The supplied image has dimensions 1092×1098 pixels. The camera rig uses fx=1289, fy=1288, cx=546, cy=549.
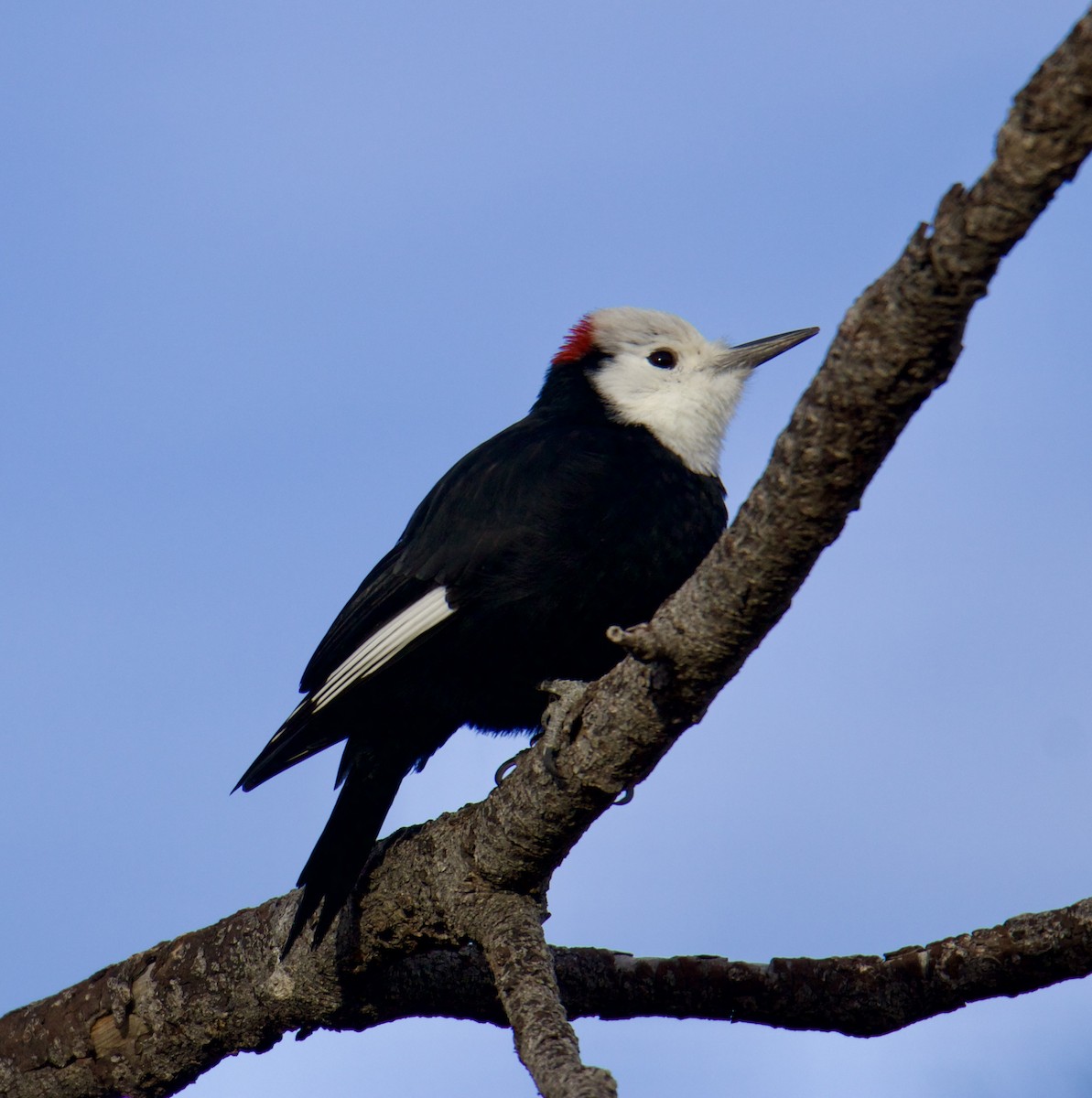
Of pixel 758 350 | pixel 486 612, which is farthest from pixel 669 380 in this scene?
pixel 486 612

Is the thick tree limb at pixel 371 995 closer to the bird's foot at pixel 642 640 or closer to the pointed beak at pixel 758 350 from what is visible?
the bird's foot at pixel 642 640

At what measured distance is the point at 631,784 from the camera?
2711mm

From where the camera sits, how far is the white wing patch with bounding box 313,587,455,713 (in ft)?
11.5

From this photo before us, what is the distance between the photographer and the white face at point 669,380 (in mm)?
4285

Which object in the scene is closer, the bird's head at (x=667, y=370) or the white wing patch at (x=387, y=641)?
the white wing patch at (x=387, y=641)

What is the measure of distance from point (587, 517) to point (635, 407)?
0.90m

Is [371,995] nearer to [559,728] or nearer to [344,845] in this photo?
[344,845]

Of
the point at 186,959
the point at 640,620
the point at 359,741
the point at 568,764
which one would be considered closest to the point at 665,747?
the point at 568,764

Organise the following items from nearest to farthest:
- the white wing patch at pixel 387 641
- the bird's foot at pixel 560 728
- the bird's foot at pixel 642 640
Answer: the bird's foot at pixel 642 640 → the bird's foot at pixel 560 728 → the white wing patch at pixel 387 641

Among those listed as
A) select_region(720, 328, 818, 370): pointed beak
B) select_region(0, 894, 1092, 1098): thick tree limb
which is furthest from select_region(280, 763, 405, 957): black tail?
select_region(720, 328, 818, 370): pointed beak

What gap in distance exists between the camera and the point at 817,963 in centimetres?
336

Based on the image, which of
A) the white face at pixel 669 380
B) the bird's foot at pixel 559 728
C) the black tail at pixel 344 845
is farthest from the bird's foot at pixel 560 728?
the white face at pixel 669 380

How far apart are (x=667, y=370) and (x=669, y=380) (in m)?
0.07

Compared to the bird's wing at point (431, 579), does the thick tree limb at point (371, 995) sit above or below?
below
